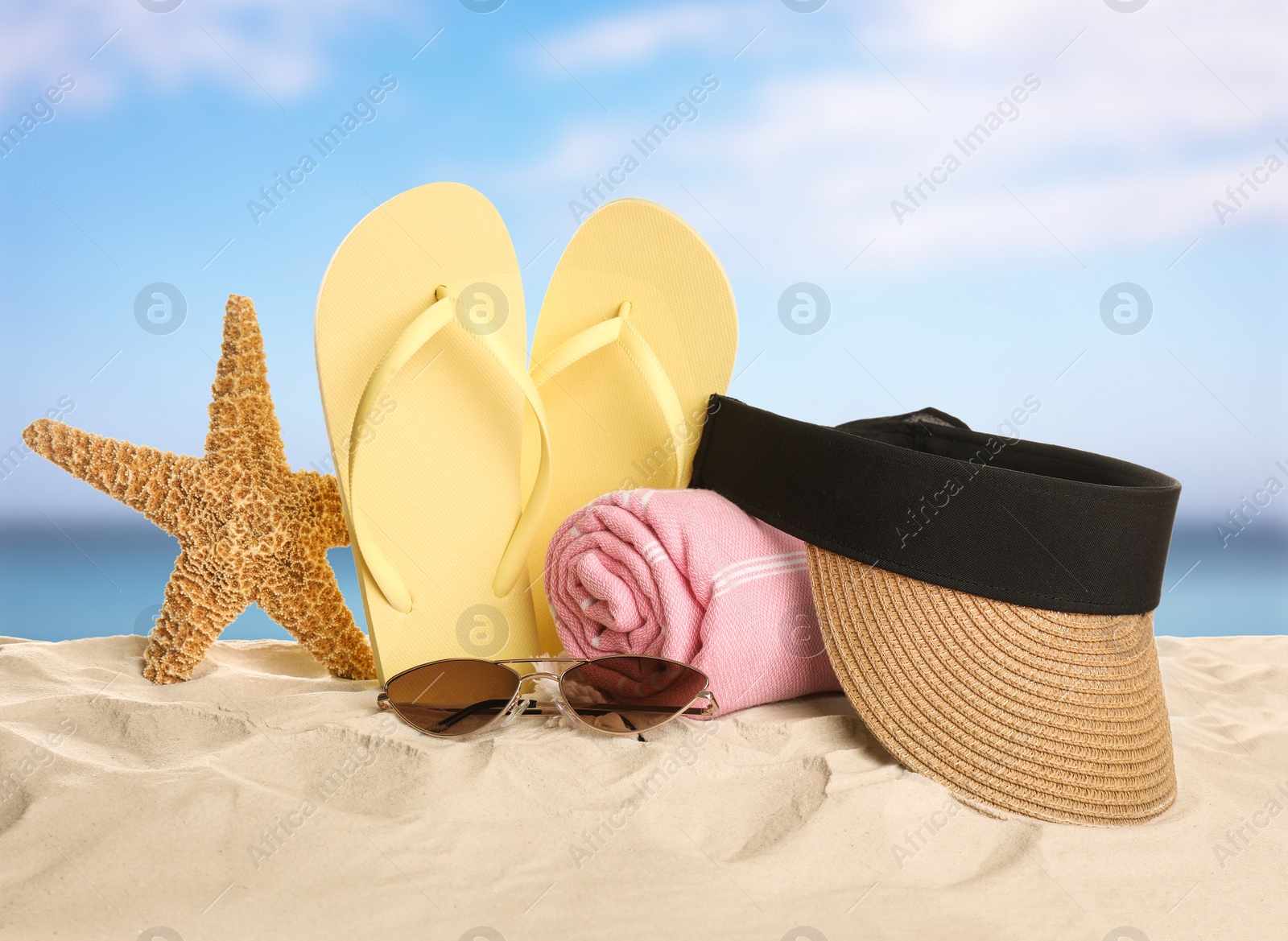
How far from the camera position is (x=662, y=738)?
45.3 inches

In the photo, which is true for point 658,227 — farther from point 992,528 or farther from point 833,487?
point 992,528

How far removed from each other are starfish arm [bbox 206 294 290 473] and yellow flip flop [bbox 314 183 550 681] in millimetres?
171

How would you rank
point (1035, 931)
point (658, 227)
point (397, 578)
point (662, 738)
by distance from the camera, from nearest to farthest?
point (1035, 931), point (662, 738), point (397, 578), point (658, 227)

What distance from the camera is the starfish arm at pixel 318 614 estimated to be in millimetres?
1430

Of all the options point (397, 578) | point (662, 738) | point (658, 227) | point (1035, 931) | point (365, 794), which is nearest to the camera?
point (1035, 931)

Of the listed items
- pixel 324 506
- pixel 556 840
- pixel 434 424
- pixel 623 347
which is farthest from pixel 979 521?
pixel 324 506

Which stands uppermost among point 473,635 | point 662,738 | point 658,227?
point 658,227

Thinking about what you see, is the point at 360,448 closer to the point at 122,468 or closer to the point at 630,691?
the point at 122,468

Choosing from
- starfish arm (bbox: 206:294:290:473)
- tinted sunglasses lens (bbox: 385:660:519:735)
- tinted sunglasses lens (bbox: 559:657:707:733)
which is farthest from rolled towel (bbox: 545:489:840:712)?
starfish arm (bbox: 206:294:290:473)

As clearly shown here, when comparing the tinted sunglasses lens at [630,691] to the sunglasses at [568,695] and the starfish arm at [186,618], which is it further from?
the starfish arm at [186,618]

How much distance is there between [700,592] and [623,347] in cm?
50

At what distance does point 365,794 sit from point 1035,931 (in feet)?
2.14

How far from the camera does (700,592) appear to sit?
1.22 meters

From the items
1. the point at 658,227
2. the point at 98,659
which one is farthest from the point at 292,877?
the point at 658,227
